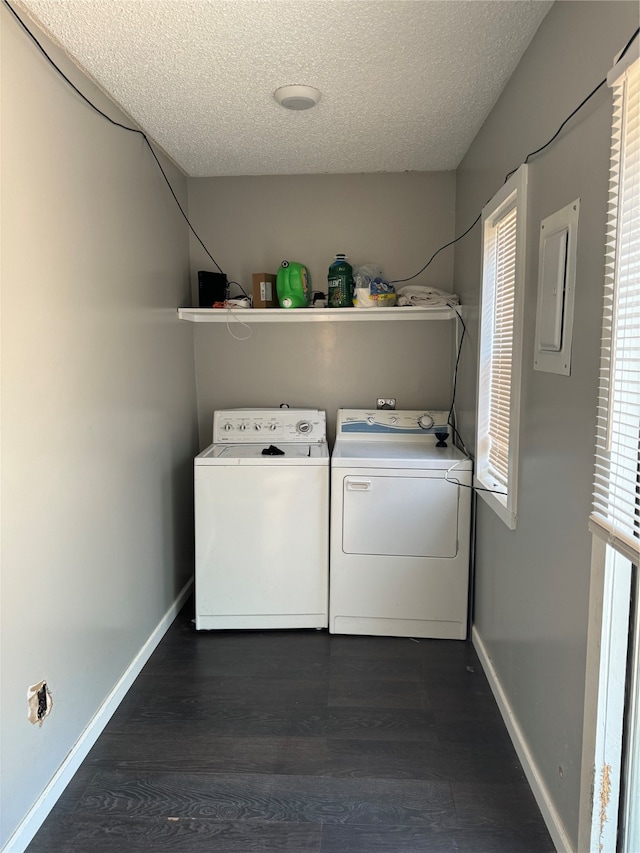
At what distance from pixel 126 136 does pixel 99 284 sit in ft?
2.27

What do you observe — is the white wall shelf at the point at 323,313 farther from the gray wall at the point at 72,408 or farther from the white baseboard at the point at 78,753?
the white baseboard at the point at 78,753

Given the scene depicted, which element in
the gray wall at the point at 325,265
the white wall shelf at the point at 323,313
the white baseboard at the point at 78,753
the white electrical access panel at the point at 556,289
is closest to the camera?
the white electrical access panel at the point at 556,289

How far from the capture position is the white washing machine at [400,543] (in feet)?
8.14

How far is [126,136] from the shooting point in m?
2.19

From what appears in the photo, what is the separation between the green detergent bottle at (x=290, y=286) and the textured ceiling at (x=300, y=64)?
21.4 inches

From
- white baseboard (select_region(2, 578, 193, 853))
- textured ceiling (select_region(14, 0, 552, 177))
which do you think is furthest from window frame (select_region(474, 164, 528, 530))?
white baseboard (select_region(2, 578, 193, 853))

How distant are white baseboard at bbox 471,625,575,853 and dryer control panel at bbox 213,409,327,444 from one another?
1345mm

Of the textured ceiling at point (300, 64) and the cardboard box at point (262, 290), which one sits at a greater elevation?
the textured ceiling at point (300, 64)

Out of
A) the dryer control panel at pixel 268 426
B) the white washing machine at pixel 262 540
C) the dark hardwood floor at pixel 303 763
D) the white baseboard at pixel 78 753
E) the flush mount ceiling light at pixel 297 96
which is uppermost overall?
the flush mount ceiling light at pixel 297 96

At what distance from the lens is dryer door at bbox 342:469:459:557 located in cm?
248

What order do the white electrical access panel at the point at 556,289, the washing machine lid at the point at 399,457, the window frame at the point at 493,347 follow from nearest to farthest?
the white electrical access panel at the point at 556,289
the window frame at the point at 493,347
the washing machine lid at the point at 399,457

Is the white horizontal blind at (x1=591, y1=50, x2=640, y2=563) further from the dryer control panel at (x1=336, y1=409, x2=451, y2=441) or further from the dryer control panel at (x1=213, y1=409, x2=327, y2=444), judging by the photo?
the dryer control panel at (x1=213, y1=409, x2=327, y2=444)

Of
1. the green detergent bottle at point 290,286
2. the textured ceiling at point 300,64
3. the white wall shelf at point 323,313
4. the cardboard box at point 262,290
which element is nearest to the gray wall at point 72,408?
the textured ceiling at point 300,64

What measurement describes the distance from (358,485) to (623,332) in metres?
1.52
